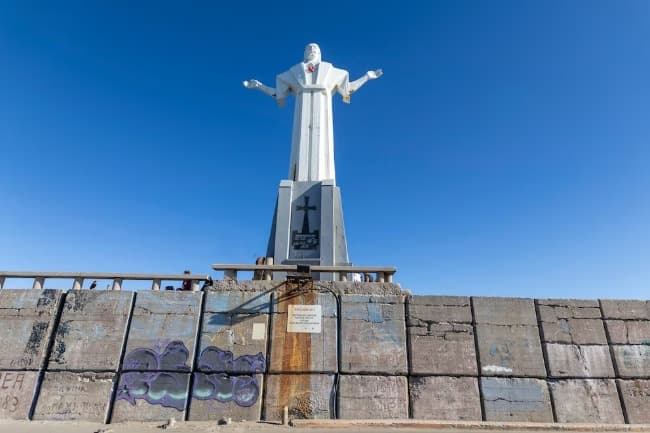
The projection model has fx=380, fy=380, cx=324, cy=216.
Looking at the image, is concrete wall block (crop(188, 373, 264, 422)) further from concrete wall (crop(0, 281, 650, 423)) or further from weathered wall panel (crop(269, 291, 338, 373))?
weathered wall panel (crop(269, 291, 338, 373))

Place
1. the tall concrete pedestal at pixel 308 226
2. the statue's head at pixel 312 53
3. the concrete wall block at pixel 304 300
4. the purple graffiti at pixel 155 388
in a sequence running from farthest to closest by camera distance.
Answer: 1. the statue's head at pixel 312 53
2. the tall concrete pedestal at pixel 308 226
3. the concrete wall block at pixel 304 300
4. the purple graffiti at pixel 155 388

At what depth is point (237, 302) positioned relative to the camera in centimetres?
919

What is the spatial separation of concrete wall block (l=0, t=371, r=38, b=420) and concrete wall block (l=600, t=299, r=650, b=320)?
536 inches

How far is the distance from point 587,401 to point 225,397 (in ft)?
26.9

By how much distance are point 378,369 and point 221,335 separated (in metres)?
3.71

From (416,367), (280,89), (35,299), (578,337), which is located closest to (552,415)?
(578,337)

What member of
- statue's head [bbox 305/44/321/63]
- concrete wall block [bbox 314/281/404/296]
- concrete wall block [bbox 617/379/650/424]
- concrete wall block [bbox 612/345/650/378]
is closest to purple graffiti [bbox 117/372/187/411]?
concrete wall block [bbox 314/281/404/296]

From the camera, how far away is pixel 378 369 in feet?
28.5

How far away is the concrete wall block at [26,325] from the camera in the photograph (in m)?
8.67

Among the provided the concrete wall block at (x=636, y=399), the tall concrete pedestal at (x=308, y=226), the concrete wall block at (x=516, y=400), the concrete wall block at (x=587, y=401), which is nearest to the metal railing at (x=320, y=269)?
the concrete wall block at (x=516, y=400)

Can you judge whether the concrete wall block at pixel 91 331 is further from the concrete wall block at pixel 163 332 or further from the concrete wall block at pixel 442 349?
the concrete wall block at pixel 442 349

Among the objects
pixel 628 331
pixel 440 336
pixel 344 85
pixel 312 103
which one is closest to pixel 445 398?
pixel 440 336

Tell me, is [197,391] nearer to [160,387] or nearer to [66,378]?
[160,387]

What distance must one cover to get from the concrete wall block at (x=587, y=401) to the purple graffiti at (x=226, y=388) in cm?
683
